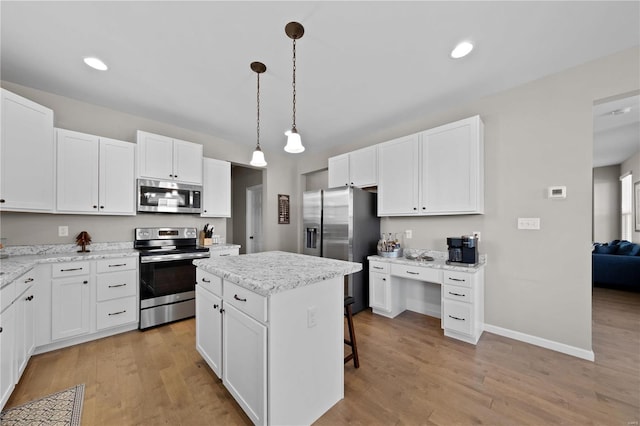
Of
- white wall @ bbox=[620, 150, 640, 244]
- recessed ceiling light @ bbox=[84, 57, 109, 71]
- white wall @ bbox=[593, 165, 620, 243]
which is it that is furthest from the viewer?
white wall @ bbox=[593, 165, 620, 243]

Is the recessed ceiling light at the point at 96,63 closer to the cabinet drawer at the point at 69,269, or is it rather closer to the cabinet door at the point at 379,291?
the cabinet drawer at the point at 69,269

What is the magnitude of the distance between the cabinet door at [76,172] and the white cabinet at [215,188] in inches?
50.3

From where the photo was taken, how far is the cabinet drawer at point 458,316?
2.56 m

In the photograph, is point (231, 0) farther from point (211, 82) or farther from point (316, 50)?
point (211, 82)

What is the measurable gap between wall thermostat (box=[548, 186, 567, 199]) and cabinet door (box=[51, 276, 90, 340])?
486 centimetres

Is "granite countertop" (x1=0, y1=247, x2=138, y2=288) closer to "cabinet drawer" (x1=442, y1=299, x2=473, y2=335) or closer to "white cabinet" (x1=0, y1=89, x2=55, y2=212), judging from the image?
"white cabinet" (x1=0, y1=89, x2=55, y2=212)

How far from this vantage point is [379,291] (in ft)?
10.9

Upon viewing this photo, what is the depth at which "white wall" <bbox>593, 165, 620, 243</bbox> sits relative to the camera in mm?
6293

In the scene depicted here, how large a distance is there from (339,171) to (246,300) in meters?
3.01

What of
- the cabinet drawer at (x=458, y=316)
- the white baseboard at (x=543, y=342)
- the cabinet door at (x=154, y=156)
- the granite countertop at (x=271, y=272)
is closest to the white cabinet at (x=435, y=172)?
the cabinet drawer at (x=458, y=316)

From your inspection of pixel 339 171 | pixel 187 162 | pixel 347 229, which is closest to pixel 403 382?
pixel 347 229

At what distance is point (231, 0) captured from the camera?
5.31 ft

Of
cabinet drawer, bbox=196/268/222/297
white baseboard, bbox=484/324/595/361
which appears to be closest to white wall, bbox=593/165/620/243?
white baseboard, bbox=484/324/595/361

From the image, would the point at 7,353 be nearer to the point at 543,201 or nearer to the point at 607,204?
the point at 543,201
